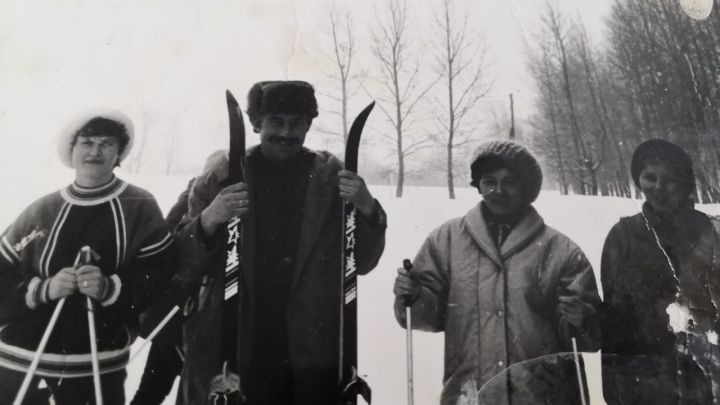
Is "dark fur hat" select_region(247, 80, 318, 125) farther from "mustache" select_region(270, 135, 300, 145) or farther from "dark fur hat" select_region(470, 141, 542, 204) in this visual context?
"dark fur hat" select_region(470, 141, 542, 204)

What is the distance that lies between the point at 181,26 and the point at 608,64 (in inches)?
43.9

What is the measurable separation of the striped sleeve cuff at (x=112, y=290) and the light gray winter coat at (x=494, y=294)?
0.62 meters

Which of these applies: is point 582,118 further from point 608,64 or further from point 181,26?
point 181,26

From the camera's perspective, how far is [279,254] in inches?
50.1

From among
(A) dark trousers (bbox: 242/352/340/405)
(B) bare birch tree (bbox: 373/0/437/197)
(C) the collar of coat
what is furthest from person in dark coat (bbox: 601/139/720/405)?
(A) dark trousers (bbox: 242/352/340/405)

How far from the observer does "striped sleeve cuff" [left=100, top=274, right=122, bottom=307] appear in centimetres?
121

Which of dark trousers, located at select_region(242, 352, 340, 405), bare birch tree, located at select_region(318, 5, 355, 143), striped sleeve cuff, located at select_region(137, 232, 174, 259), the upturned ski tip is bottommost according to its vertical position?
dark trousers, located at select_region(242, 352, 340, 405)

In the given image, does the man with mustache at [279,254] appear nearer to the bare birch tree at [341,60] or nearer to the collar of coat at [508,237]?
the bare birch tree at [341,60]

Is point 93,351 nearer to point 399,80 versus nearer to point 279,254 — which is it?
point 279,254

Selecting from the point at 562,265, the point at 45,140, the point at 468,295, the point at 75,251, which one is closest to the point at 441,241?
Answer: the point at 468,295

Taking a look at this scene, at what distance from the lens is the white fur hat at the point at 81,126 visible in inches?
50.8

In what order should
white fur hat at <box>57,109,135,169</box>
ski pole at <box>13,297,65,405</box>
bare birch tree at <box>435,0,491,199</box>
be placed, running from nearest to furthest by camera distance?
ski pole at <box>13,297,65,405</box>
white fur hat at <box>57,109,135,169</box>
bare birch tree at <box>435,0,491,199</box>

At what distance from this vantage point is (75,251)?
122 cm

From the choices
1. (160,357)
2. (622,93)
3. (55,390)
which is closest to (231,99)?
(160,357)
